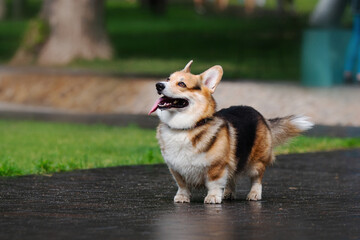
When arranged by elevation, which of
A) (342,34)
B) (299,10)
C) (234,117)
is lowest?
(299,10)

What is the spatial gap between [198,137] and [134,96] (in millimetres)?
12062

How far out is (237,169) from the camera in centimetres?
915

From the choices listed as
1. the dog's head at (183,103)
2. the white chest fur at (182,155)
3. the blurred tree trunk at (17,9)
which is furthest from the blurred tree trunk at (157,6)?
the white chest fur at (182,155)

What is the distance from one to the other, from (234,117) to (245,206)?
88 cm

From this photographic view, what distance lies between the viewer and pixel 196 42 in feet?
112

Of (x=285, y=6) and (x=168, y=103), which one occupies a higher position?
(x=168, y=103)

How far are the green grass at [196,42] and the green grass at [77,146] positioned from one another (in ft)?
22.6

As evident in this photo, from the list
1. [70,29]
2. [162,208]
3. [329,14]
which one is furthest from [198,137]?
[70,29]

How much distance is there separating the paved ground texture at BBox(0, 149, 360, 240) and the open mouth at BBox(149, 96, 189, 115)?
0.84 meters

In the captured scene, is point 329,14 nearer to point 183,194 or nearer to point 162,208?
point 183,194

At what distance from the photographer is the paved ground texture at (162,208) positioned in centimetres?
751

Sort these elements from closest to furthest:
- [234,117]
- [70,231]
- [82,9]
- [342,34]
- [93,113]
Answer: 1. [70,231]
2. [234,117]
3. [93,113]
4. [342,34]
5. [82,9]

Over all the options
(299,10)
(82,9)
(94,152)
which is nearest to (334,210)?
(94,152)

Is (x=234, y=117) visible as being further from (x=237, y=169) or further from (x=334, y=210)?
(x=334, y=210)
